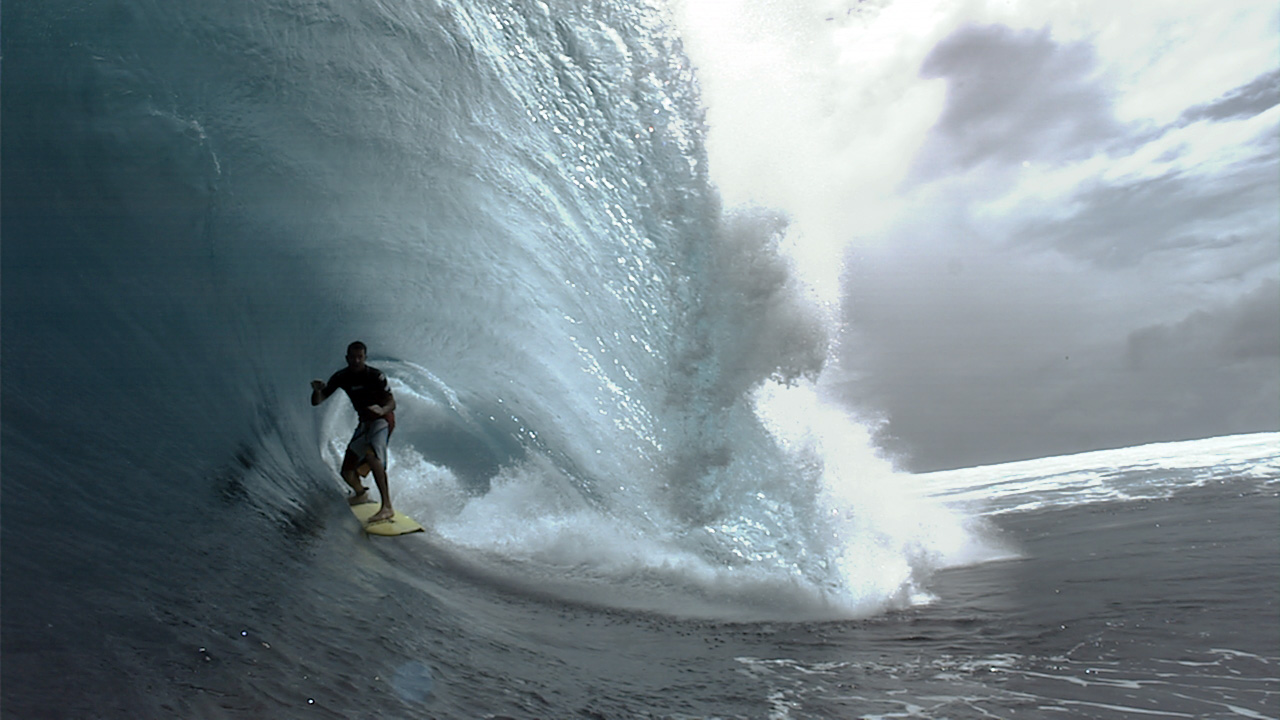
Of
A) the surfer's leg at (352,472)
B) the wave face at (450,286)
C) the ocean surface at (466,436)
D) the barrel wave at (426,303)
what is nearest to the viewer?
the ocean surface at (466,436)

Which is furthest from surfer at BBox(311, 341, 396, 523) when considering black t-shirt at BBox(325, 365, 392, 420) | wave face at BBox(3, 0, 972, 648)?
wave face at BBox(3, 0, 972, 648)

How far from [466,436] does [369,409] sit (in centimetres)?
493

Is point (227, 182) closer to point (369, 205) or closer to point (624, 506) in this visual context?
point (369, 205)

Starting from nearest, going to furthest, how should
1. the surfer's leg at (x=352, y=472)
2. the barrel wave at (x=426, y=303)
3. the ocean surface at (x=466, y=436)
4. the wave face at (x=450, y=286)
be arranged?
1. the ocean surface at (x=466, y=436)
2. the barrel wave at (x=426, y=303)
3. the wave face at (x=450, y=286)
4. the surfer's leg at (x=352, y=472)

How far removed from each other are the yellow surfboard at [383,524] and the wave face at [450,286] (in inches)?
12.5

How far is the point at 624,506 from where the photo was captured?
722cm

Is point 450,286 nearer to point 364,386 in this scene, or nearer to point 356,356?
point 364,386

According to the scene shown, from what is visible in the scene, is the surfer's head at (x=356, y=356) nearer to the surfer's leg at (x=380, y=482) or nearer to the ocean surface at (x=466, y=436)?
the surfer's leg at (x=380, y=482)

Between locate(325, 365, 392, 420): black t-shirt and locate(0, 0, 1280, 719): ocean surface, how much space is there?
0.81m

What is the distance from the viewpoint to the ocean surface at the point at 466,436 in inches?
121

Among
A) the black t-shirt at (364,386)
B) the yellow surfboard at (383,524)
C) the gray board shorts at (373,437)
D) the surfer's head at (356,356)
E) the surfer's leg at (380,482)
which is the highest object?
the surfer's head at (356,356)

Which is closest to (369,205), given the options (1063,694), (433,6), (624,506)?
(433,6)

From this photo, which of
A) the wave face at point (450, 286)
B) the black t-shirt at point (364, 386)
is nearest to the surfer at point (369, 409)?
the black t-shirt at point (364, 386)

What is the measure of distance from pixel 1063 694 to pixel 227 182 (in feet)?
23.7
